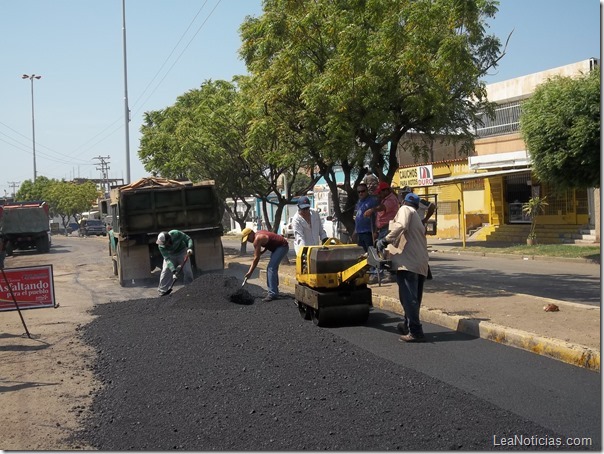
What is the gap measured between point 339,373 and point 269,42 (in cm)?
873

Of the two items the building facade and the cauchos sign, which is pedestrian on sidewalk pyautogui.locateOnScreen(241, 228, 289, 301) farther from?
the cauchos sign

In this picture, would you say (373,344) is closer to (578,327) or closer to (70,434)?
(578,327)

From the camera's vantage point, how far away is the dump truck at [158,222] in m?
17.0

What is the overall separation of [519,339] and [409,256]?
1.53 m

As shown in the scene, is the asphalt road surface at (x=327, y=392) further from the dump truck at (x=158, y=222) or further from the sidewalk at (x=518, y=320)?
the dump truck at (x=158, y=222)

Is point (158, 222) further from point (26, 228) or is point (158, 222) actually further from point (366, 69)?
point (26, 228)

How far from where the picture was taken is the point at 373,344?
828cm

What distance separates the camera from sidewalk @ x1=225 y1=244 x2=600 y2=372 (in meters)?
7.23

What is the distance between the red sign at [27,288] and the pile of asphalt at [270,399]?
1.83 m

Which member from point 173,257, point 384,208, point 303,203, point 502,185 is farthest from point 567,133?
point 173,257

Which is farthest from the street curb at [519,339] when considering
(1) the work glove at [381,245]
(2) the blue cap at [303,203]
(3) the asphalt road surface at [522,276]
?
(3) the asphalt road surface at [522,276]

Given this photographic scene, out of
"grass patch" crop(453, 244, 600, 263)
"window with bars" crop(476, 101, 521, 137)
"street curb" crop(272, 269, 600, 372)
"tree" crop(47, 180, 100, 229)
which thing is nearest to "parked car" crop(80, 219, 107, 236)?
"tree" crop(47, 180, 100, 229)

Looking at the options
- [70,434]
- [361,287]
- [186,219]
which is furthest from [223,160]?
[70,434]

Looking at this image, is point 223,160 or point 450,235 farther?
point 450,235
